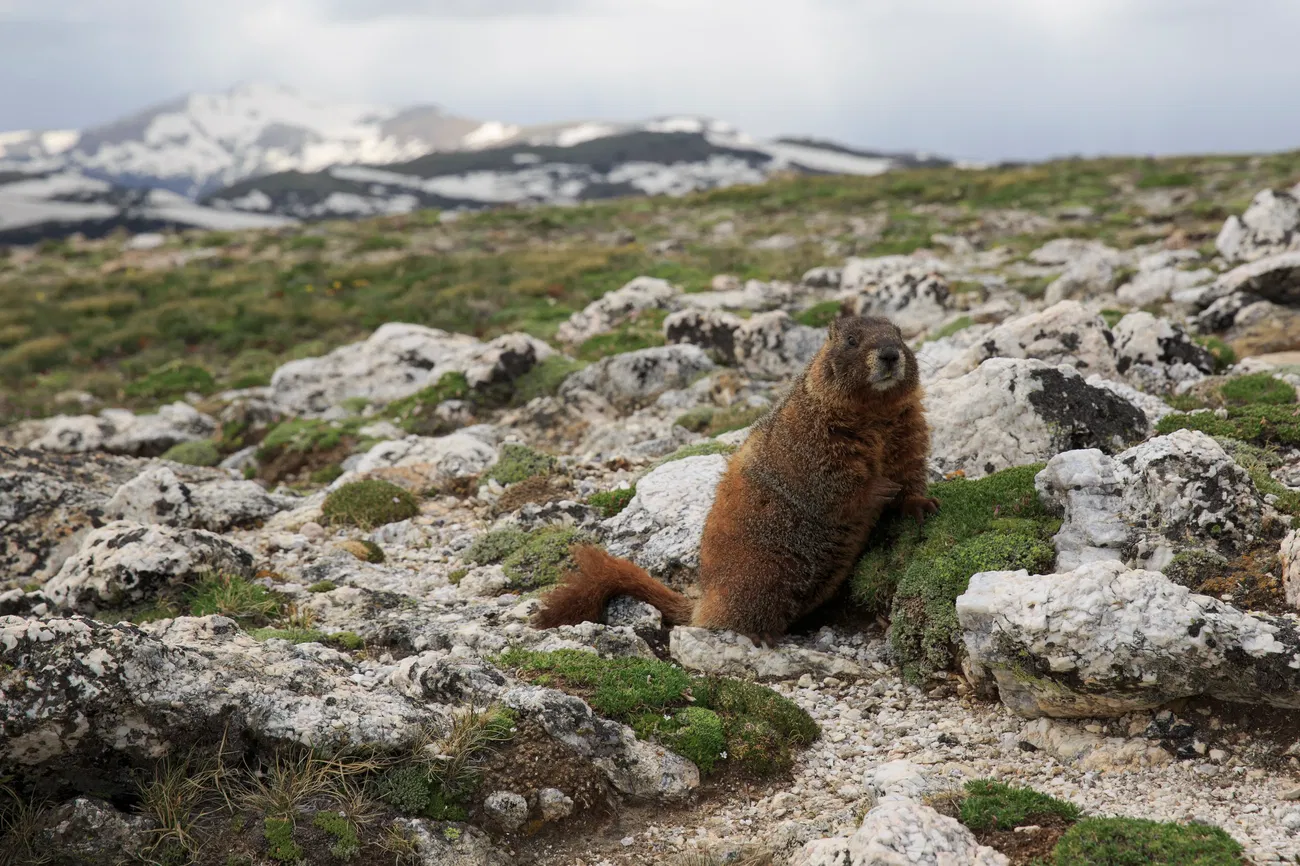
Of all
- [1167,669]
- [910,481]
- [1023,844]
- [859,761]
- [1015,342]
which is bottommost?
[859,761]

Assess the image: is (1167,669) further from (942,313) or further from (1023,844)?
(942,313)

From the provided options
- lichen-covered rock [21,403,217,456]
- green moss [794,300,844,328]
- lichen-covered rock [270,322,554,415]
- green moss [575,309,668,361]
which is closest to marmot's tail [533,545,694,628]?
lichen-covered rock [270,322,554,415]

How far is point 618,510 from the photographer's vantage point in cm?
1195

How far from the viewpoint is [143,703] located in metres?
5.95

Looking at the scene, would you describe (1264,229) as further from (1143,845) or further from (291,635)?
(291,635)

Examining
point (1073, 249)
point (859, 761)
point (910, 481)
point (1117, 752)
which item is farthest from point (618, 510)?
point (1073, 249)

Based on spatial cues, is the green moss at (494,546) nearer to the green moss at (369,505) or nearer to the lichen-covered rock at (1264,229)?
the green moss at (369,505)

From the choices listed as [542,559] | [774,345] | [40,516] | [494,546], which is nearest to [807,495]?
[542,559]

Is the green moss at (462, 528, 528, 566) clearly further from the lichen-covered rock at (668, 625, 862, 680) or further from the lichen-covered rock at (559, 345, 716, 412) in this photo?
the lichen-covered rock at (559, 345, 716, 412)

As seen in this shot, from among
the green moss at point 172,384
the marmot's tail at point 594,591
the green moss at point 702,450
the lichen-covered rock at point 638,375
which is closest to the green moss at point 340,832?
the marmot's tail at point 594,591

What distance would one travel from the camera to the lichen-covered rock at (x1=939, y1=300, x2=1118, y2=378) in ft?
42.7

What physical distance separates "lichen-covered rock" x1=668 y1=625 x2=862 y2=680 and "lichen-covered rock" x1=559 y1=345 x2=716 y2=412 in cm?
904

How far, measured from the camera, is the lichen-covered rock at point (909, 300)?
69.4 feet

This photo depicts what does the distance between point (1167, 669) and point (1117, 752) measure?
70 cm
